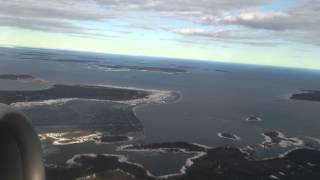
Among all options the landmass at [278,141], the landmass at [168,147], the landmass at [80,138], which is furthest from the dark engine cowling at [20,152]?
the landmass at [278,141]

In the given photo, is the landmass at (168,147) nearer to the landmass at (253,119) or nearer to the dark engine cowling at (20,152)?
the landmass at (253,119)

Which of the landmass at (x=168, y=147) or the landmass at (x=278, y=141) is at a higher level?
the landmass at (x=168, y=147)

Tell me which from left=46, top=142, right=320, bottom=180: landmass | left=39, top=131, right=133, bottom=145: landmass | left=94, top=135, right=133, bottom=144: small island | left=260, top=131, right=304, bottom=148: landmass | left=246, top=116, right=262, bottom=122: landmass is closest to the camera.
→ left=46, top=142, right=320, bottom=180: landmass

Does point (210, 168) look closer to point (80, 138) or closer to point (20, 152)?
point (80, 138)

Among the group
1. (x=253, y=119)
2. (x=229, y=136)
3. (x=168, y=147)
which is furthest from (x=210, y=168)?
(x=253, y=119)

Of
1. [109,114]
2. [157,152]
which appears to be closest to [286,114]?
[109,114]

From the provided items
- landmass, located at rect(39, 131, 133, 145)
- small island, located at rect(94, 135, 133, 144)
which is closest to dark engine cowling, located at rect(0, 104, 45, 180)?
landmass, located at rect(39, 131, 133, 145)

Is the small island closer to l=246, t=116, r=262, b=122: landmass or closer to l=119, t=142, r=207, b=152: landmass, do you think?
l=119, t=142, r=207, b=152: landmass

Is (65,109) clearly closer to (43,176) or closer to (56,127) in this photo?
(56,127)

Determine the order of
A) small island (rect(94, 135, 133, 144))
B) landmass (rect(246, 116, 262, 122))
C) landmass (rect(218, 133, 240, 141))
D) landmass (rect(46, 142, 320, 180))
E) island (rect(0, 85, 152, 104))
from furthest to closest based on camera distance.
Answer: island (rect(0, 85, 152, 104)) < landmass (rect(246, 116, 262, 122)) < landmass (rect(218, 133, 240, 141)) < small island (rect(94, 135, 133, 144)) < landmass (rect(46, 142, 320, 180))
